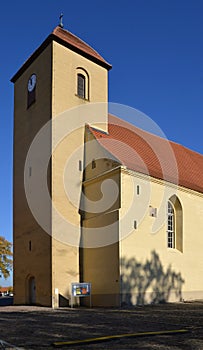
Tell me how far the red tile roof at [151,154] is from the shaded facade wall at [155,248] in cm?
91

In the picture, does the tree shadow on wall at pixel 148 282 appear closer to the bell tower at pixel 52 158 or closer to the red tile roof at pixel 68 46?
the bell tower at pixel 52 158

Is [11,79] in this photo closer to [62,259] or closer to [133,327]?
[62,259]

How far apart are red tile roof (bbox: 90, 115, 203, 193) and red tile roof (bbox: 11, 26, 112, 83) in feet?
13.7

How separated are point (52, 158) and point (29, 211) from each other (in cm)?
387

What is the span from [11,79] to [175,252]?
1638 cm

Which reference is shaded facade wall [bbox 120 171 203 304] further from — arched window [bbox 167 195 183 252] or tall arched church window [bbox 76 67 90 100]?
tall arched church window [bbox 76 67 90 100]

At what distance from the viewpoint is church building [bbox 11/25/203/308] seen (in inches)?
809

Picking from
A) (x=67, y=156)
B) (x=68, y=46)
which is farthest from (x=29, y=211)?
(x=68, y=46)

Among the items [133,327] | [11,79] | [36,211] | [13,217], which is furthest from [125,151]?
[133,327]

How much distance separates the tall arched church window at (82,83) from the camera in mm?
24570

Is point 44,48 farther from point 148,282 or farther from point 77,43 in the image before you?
point 148,282

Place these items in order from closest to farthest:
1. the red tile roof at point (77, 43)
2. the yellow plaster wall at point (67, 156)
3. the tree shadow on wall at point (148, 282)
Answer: the tree shadow on wall at point (148, 282) → the yellow plaster wall at point (67, 156) → the red tile roof at point (77, 43)

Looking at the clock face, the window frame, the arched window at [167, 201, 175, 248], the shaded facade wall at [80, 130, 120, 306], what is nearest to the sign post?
the shaded facade wall at [80, 130, 120, 306]

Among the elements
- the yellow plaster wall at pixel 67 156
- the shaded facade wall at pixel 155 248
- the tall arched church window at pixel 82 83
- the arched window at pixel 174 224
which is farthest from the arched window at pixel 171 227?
the tall arched church window at pixel 82 83
